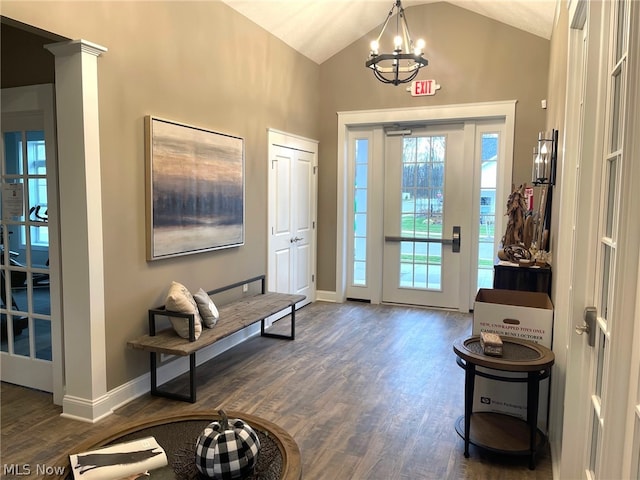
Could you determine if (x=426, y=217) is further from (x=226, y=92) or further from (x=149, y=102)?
(x=149, y=102)

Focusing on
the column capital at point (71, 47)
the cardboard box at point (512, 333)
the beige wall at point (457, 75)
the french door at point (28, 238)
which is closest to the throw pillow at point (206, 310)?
the french door at point (28, 238)

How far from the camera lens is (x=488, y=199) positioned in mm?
5555

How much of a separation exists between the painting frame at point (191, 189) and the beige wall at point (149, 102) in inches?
2.8

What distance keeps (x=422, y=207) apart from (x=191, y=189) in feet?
10.2

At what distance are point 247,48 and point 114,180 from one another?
207cm

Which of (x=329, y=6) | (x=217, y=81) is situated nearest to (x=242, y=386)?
(x=217, y=81)

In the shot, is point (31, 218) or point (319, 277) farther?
point (319, 277)

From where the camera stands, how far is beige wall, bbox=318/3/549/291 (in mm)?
5133

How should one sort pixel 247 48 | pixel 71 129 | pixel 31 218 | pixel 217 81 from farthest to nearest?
pixel 247 48, pixel 217 81, pixel 31 218, pixel 71 129

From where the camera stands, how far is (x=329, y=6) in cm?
489

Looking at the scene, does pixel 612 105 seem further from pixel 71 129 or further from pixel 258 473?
pixel 71 129

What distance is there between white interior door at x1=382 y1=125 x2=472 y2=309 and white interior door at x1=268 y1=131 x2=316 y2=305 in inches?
37.3

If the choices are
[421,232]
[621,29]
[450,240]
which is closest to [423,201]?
[421,232]

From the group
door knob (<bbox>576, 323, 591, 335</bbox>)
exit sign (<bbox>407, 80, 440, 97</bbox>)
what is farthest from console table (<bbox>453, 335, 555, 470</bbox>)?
exit sign (<bbox>407, 80, 440, 97</bbox>)
